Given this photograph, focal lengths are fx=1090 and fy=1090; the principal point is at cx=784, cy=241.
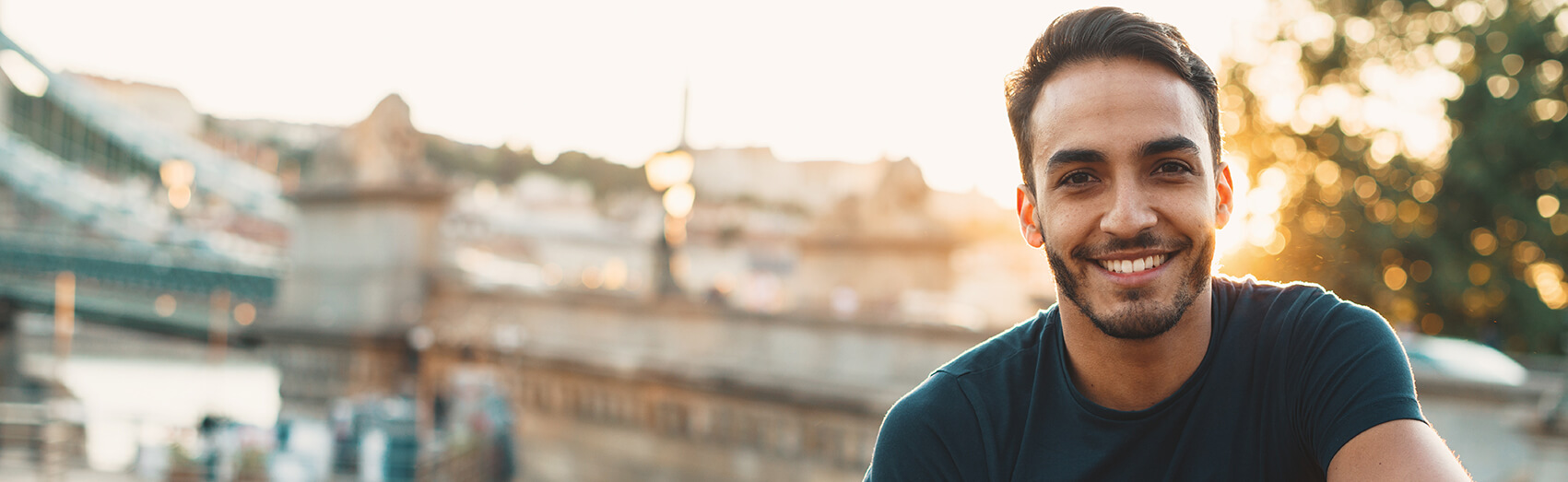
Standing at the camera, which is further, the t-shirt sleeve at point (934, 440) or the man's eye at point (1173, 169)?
the t-shirt sleeve at point (934, 440)

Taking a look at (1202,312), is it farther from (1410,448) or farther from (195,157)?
(195,157)

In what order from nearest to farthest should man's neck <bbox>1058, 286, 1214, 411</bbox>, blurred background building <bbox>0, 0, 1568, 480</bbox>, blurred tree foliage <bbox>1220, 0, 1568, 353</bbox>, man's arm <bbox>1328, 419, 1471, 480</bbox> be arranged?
1. man's arm <bbox>1328, 419, 1471, 480</bbox>
2. man's neck <bbox>1058, 286, 1214, 411</bbox>
3. blurred background building <bbox>0, 0, 1568, 480</bbox>
4. blurred tree foliage <bbox>1220, 0, 1568, 353</bbox>

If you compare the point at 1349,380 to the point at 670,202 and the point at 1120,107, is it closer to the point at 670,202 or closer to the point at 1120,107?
the point at 1120,107

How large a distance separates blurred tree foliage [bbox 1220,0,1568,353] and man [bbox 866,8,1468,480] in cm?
1463

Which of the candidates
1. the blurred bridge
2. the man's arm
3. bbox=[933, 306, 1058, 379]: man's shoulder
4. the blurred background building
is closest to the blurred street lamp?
the blurred background building

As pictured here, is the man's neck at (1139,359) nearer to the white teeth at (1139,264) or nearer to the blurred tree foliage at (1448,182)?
the white teeth at (1139,264)

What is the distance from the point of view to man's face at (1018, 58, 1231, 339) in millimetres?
1540

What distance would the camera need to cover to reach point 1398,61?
18.0m

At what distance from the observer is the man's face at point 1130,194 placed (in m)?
1.54

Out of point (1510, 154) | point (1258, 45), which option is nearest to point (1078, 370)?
point (1510, 154)

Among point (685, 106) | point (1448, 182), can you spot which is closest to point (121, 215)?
point (685, 106)

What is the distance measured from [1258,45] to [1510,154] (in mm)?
4576

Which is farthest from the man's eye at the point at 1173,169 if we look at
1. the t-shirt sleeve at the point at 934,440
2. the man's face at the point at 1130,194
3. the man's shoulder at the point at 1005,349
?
the t-shirt sleeve at the point at 934,440

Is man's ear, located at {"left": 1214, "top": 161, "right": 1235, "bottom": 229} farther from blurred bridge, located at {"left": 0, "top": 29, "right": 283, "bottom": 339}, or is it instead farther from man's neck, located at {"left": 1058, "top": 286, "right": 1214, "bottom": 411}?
blurred bridge, located at {"left": 0, "top": 29, "right": 283, "bottom": 339}
